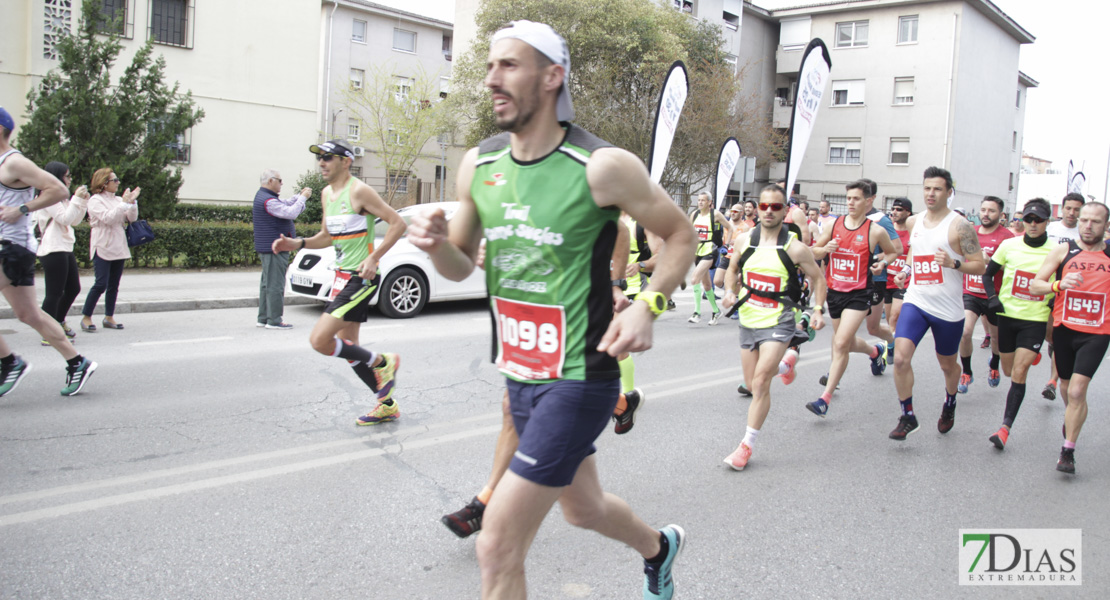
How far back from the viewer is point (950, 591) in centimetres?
354

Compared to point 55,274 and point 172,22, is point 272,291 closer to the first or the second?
A: point 55,274

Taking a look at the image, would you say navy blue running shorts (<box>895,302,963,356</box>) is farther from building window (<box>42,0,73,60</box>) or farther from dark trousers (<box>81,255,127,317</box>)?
building window (<box>42,0,73,60</box>)

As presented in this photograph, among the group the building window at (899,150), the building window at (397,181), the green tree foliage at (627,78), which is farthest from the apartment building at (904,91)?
the building window at (397,181)

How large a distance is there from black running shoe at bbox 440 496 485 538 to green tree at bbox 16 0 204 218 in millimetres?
13645

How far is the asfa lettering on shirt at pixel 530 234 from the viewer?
249 cm

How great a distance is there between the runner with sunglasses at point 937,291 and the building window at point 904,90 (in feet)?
125

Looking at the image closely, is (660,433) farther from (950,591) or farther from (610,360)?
(610,360)

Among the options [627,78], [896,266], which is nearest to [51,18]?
[627,78]

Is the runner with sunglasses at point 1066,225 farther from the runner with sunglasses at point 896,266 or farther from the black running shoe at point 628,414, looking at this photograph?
the black running shoe at point 628,414

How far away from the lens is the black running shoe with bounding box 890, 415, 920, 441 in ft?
Answer: 19.4

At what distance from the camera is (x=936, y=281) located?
5945 millimetres

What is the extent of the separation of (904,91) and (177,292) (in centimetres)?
3785

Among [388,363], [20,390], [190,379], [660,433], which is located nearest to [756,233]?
[660,433]

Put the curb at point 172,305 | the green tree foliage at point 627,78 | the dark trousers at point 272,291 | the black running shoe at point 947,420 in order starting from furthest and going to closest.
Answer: the green tree foliage at point 627,78, the curb at point 172,305, the dark trousers at point 272,291, the black running shoe at point 947,420
